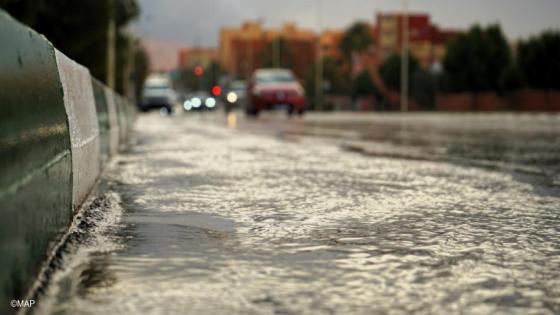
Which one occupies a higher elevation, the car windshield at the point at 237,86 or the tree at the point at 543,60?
the tree at the point at 543,60

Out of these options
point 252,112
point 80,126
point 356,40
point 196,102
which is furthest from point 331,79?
point 80,126

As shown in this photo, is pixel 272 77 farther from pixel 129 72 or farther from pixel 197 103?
A: pixel 129 72

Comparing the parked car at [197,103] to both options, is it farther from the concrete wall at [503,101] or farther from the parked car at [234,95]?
the concrete wall at [503,101]

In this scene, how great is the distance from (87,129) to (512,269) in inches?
195

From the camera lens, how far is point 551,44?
214 ft

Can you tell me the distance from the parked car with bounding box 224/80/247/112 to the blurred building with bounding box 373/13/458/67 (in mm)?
84602

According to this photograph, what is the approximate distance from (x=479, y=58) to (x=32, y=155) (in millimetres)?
71438

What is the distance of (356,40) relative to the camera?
14500cm

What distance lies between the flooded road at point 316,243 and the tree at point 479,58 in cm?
6238

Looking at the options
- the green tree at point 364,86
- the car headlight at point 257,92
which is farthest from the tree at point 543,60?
the green tree at point 364,86

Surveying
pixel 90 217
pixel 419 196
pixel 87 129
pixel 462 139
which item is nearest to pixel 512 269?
pixel 90 217

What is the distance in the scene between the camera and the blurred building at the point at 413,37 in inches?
6083

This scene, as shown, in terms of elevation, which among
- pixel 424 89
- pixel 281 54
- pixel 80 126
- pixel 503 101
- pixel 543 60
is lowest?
pixel 503 101

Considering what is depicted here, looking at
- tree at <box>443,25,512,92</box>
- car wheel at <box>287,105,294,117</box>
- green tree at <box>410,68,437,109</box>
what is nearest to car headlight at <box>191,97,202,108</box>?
tree at <box>443,25,512,92</box>
